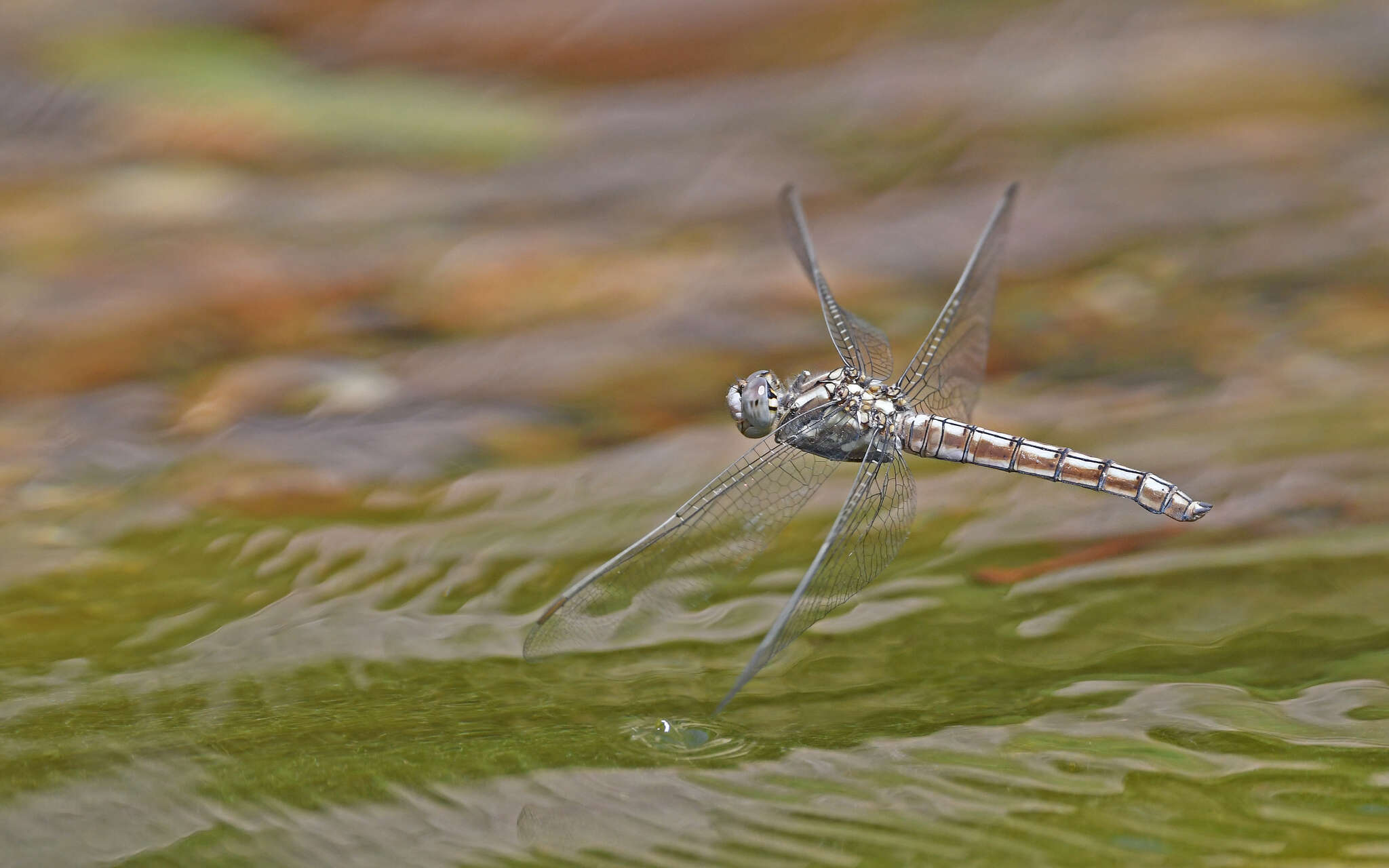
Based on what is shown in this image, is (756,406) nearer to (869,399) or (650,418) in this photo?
(869,399)

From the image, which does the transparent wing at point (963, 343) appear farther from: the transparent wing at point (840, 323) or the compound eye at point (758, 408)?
the compound eye at point (758, 408)

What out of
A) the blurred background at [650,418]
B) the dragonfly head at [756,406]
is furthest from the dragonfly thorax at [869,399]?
the blurred background at [650,418]

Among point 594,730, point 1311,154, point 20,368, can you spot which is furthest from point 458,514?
point 1311,154

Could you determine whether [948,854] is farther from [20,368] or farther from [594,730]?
[20,368]

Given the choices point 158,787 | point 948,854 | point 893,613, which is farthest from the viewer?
point 893,613

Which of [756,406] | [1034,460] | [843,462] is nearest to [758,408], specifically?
[756,406]

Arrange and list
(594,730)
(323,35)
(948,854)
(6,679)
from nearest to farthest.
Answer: (948,854) < (594,730) < (6,679) < (323,35)

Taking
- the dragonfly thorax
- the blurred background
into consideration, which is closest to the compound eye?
the dragonfly thorax
